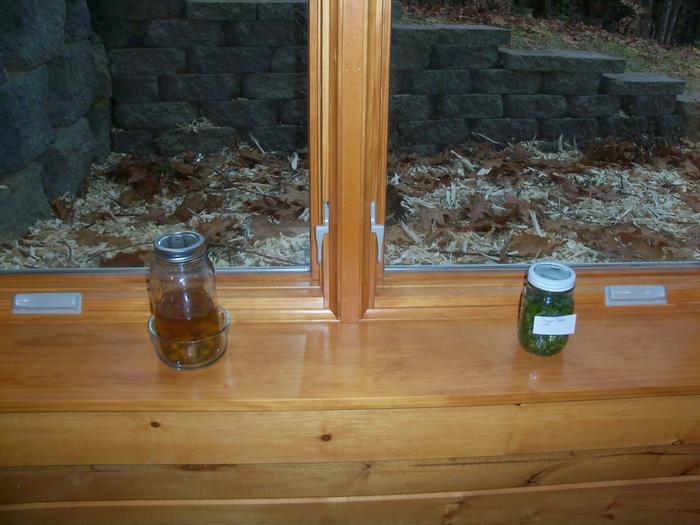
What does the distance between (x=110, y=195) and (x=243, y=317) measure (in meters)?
0.31

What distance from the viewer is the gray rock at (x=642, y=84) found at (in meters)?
1.01

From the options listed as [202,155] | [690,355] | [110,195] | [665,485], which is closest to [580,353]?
[690,355]

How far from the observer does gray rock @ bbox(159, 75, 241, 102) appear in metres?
1.02

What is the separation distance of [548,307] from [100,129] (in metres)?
0.78

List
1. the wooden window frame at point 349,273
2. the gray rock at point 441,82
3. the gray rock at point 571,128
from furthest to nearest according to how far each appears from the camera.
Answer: the gray rock at point 571,128, the gray rock at point 441,82, the wooden window frame at point 349,273

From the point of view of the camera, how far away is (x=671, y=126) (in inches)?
41.8

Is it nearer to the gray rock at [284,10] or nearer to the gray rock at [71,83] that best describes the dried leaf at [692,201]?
the gray rock at [284,10]

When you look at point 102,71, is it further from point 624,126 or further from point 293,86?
point 624,126

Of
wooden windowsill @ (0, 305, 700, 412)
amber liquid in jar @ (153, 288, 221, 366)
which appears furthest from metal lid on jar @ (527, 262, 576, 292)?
amber liquid in jar @ (153, 288, 221, 366)

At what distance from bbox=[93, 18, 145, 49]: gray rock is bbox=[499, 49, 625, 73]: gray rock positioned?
0.55m

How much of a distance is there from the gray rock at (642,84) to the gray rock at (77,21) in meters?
0.79

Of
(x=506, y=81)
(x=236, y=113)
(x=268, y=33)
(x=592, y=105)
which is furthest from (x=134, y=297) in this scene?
(x=592, y=105)

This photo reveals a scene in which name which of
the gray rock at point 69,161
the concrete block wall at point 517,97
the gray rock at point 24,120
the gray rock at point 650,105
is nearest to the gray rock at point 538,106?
the concrete block wall at point 517,97

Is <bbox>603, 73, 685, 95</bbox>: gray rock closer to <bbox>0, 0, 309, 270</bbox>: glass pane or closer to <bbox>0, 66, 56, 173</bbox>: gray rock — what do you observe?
<bbox>0, 0, 309, 270</bbox>: glass pane
